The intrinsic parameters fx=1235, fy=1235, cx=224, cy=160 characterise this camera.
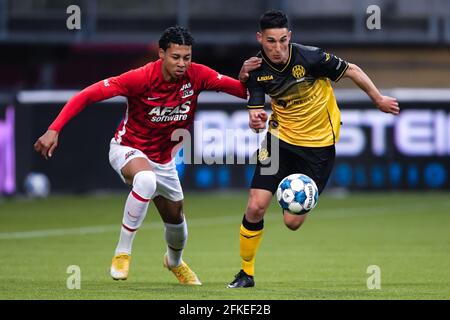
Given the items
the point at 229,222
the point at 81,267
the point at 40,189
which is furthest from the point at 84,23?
the point at 81,267

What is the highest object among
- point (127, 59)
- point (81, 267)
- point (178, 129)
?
point (127, 59)

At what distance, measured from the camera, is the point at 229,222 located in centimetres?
1877

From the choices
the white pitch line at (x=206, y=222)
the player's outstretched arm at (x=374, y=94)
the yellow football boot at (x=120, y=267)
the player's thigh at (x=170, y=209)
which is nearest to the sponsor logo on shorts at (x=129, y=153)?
the player's thigh at (x=170, y=209)

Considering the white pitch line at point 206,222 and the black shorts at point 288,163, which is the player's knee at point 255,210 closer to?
the black shorts at point 288,163

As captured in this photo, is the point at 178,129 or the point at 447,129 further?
the point at 447,129

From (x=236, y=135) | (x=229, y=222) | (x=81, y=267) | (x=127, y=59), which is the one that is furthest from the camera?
(x=127, y=59)

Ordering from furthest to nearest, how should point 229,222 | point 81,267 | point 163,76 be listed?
point 229,222 < point 81,267 < point 163,76

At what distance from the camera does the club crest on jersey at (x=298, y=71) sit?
10.2 m

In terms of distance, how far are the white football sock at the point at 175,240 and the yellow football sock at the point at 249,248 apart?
1.89 ft

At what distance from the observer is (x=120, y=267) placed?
9797 mm

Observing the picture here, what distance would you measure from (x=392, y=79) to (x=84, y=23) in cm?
679

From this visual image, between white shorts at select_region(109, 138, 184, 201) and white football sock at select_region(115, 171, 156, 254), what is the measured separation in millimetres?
314
